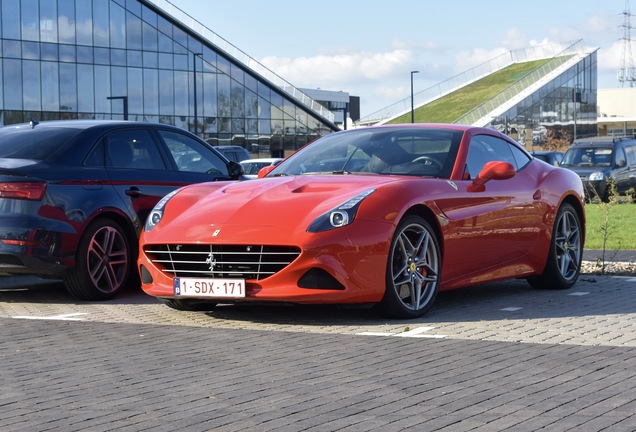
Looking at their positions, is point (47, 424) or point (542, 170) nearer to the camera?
point (47, 424)

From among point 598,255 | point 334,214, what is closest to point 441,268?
point 334,214

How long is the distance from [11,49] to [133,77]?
7905mm

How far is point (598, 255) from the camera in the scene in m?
13.9

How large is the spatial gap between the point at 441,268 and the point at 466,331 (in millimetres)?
1002

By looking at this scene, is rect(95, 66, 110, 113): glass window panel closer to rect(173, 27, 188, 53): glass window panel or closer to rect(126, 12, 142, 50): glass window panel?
rect(126, 12, 142, 50): glass window panel

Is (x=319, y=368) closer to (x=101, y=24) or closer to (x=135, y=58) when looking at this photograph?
(x=101, y=24)

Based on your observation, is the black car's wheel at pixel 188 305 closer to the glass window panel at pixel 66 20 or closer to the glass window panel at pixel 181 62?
the glass window panel at pixel 66 20

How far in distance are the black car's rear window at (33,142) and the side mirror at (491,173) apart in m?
3.73

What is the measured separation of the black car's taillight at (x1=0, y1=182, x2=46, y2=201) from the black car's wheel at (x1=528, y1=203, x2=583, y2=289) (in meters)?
4.64

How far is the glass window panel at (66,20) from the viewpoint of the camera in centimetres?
5706

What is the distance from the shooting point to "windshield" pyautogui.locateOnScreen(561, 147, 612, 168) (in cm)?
3275

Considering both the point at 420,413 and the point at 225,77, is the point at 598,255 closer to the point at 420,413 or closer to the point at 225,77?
the point at 420,413

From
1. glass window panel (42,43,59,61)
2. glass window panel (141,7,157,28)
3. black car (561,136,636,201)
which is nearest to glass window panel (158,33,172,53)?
glass window panel (141,7,157,28)

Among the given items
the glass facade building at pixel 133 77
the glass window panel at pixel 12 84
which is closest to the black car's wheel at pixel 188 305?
the glass facade building at pixel 133 77
